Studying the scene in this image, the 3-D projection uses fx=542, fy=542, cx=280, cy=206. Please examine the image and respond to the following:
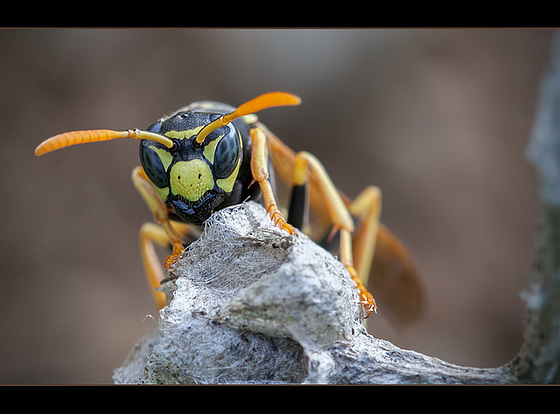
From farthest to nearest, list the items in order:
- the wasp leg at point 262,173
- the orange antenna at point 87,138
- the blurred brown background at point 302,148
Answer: the blurred brown background at point 302,148, the wasp leg at point 262,173, the orange antenna at point 87,138

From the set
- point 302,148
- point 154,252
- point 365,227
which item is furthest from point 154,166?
point 302,148

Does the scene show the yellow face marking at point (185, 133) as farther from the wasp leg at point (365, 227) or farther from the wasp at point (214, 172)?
the wasp leg at point (365, 227)

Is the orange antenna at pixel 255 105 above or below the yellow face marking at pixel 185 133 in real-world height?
above

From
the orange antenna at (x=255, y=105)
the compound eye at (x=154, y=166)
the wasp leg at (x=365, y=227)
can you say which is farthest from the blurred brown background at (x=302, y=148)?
the orange antenna at (x=255, y=105)

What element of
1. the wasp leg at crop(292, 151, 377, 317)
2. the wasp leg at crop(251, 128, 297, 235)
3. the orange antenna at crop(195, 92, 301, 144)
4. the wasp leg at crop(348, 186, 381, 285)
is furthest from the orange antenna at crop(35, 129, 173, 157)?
the wasp leg at crop(348, 186, 381, 285)

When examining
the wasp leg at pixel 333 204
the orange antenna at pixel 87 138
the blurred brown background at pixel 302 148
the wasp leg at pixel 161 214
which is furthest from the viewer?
the blurred brown background at pixel 302 148

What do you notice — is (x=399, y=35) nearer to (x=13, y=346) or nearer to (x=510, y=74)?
(x=510, y=74)

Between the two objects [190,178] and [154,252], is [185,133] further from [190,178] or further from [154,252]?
[154,252]
